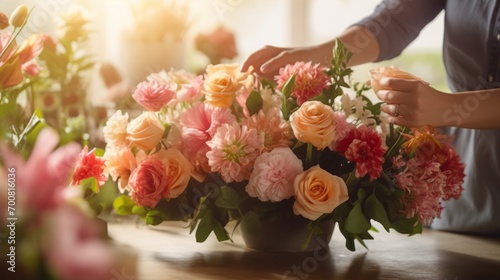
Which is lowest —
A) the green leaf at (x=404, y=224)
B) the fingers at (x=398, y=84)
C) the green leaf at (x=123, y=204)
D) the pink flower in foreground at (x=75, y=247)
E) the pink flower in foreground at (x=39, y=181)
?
the green leaf at (x=123, y=204)

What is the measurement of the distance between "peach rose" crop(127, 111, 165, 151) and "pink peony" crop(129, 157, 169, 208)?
0.09ft

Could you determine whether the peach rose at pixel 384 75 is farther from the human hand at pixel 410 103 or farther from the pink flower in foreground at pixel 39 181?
the pink flower in foreground at pixel 39 181

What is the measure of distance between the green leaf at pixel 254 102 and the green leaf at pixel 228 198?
13 centimetres

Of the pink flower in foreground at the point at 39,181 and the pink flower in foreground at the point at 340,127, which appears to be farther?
the pink flower in foreground at the point at 340,127

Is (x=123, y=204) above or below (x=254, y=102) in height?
below

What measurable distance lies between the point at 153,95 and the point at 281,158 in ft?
0.84

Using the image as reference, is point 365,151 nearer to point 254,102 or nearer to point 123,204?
point 254,102

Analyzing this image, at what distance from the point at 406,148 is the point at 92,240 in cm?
85

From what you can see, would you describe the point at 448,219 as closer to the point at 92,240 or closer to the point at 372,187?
the point at 372,187

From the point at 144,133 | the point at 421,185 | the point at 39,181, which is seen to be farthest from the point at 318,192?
the point at 39,181

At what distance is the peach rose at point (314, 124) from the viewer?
42.6 inches

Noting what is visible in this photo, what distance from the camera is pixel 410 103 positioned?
1200 millimetres

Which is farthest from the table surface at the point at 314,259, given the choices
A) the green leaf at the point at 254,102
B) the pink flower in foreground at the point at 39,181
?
the pink flower in foreground at the point at 39,181

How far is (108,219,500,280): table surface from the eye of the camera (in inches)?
43.5
